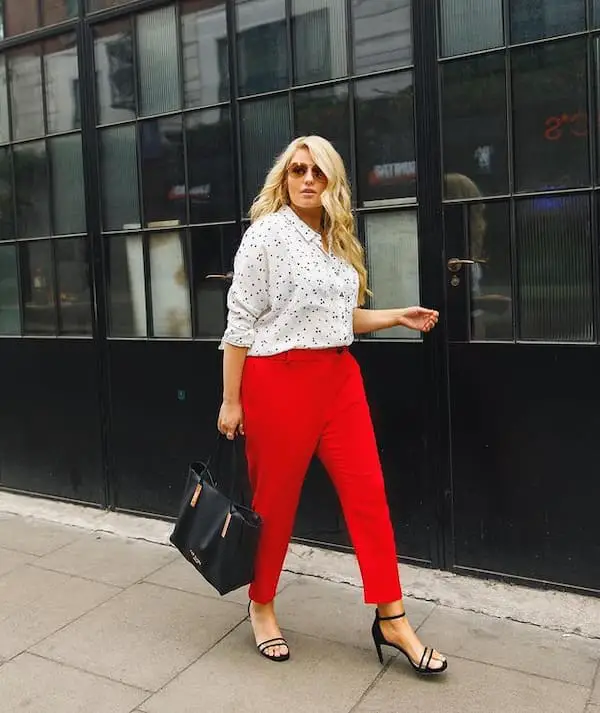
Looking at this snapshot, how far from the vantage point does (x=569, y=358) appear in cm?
340

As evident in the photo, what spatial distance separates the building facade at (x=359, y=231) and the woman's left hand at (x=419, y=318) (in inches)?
23.5

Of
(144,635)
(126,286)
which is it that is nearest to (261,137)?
(126,286)

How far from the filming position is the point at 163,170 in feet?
14.8

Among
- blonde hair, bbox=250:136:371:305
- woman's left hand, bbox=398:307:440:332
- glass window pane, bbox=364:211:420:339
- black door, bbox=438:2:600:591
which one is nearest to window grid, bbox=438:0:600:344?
black door, bbox=438:2:600:591

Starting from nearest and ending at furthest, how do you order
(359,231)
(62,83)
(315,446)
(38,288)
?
1. (315,446)
2. (359,231)
3. (62,83)
4. (38,288)

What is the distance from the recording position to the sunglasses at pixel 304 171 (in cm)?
296

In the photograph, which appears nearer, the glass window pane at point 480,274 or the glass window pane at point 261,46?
the glass window pane at point 480,274

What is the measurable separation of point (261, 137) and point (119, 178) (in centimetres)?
103

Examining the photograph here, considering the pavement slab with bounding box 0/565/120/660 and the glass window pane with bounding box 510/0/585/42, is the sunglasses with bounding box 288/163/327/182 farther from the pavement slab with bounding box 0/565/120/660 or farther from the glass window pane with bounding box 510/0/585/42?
the pavement slab with bounding box 0/565/120/660

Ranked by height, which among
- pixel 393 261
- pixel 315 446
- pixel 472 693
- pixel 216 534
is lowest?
pixel 472 693

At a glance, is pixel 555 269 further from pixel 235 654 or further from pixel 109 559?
pixel 109 559

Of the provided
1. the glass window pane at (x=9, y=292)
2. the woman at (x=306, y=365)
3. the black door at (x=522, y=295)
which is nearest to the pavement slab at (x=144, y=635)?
the woman at (x=306, y=365)

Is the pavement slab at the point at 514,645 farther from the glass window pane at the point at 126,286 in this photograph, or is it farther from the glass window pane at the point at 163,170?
the glass window pane at the point at 163,170

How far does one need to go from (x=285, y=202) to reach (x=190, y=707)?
1.85 meters
